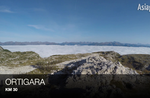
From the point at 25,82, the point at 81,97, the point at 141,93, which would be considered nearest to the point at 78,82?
the point at 81,97


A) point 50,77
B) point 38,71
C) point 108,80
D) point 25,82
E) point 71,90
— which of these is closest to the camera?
point 71,90

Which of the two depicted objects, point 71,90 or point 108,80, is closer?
point 71,90

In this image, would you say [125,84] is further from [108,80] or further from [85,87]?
[85,87]

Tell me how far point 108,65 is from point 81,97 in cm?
2112

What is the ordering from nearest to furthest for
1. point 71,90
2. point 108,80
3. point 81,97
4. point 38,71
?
point 81,97
point 71,90
point 108,80
point 38,71

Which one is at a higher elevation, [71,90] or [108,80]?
[108,80]

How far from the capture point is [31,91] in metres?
33.6

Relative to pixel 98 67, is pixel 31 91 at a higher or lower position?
lower

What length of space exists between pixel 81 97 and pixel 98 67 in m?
17.7

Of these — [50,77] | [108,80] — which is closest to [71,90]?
[108,80]

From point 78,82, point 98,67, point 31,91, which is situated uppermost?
point 98,67

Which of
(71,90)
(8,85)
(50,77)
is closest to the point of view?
(71,90)

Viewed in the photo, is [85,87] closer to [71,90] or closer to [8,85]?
[71,90]

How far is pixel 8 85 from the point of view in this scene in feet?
120
